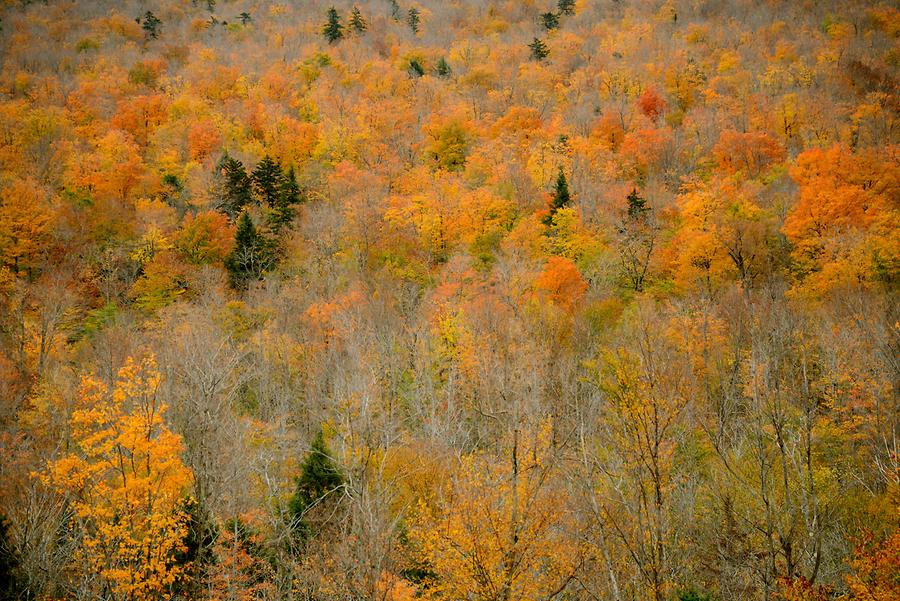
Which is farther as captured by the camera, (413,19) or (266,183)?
(413,19)

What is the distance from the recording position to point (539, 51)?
7144 centimetres

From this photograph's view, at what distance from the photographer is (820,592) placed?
31.2 feet

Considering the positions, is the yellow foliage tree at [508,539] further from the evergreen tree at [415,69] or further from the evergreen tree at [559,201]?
the evergreen tree at [415,69]

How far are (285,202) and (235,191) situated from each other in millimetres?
4343

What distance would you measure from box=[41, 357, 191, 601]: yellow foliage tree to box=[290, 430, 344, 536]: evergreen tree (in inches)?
123

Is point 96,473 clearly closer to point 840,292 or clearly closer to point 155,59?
point 840,292

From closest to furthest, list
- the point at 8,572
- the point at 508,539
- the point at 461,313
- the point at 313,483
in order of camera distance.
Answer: the point at 508,539 < the point at 8,572 < the point at 313,483 < the point at 461,313

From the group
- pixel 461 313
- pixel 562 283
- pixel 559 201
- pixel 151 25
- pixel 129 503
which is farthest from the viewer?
pixel 151 25

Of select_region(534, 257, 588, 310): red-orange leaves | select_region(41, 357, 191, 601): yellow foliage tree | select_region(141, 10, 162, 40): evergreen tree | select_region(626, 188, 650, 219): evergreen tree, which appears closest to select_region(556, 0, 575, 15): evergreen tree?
select_region(626, 188, 650, 219): evergreen tree

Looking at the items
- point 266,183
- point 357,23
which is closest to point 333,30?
point 357,23

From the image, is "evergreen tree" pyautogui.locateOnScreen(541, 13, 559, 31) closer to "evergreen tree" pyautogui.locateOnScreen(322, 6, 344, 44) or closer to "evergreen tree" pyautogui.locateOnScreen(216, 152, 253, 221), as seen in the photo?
"evergreen tree" pyautogui.locateOnScreen(322, 6, 344, 44)

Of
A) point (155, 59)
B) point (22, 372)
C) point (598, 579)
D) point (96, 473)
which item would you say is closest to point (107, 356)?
point (22, 372)

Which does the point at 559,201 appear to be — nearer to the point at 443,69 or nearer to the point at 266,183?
the point at 266,183

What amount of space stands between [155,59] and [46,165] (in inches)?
1316
